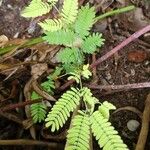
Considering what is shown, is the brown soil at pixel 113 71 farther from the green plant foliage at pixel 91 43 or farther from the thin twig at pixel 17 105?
the green plant foliage at pixel 91 43

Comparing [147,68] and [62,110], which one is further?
[147,68]

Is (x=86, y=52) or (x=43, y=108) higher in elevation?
(x=86, y=52)

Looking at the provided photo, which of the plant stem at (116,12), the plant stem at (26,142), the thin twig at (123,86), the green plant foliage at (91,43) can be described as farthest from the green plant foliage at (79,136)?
the plant stem at (116,12)

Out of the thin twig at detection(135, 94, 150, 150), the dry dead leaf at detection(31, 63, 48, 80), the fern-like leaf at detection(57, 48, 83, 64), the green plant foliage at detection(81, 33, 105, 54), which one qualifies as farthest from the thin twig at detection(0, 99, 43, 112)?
the thin twig at detection(135, 94, 150, 150)

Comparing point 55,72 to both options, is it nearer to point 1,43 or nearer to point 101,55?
point 101,55

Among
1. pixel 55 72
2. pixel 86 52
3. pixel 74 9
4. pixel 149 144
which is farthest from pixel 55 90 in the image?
pixel 149 144

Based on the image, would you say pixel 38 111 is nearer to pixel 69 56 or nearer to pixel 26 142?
pixel 26 142

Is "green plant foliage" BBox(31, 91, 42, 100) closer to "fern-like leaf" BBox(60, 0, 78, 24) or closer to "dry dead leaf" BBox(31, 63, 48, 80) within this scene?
"dry dead leaf" BBox(31, 63, 48, 80)

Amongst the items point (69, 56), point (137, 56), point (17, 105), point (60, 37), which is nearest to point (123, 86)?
point (137, 56)
